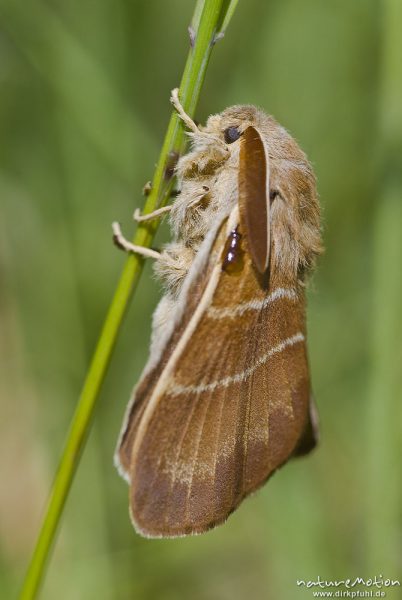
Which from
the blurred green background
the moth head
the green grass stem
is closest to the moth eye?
the moth head

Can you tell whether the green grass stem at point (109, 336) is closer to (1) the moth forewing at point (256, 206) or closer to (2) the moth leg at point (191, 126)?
(2) the moth leg at point (191, 126)

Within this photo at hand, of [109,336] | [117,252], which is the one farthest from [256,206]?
[117,252]

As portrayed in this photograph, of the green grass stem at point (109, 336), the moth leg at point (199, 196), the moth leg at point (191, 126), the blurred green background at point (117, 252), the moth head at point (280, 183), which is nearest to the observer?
the green grass stem at point (109, 336)

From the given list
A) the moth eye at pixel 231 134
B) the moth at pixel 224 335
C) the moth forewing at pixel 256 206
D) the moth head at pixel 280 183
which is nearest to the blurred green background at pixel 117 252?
the moth at pixel 224 335

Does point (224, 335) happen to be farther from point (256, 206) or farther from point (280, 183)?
point (280, 183)

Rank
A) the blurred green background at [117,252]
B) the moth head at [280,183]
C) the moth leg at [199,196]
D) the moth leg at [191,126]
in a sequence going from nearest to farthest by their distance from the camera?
1. the moth leg at [191,126]
2. the moth head at [280,183]
3. the moth leg at [199,196]
4. the blurred green background at [117,252]

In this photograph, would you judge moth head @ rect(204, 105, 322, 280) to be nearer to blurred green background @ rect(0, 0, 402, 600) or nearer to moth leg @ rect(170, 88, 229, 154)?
moth leg @ rect(170, 88, 229, 154)
